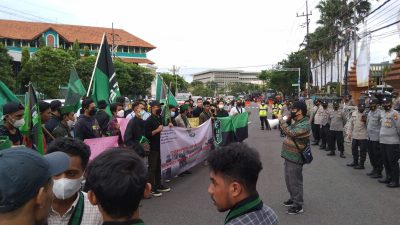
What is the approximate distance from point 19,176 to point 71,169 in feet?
4.38

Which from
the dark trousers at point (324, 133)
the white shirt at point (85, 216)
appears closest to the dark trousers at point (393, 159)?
the dark trousers at point (324, 133)

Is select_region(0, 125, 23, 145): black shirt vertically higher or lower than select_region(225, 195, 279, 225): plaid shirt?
higher

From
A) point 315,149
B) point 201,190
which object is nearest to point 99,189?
point 201,190

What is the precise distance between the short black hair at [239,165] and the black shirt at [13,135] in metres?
3.34

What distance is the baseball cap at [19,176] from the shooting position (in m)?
1.37

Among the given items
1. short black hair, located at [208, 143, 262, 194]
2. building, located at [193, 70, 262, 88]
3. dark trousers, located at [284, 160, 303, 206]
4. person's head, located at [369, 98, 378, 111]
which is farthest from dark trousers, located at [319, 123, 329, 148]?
building, located at [193, 70, 262, 88]

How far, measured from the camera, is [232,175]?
83.5 inches

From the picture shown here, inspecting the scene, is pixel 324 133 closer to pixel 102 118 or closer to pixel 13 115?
pixel 102 118

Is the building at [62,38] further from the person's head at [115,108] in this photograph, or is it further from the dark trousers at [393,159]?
the dark trousers at [393,159]

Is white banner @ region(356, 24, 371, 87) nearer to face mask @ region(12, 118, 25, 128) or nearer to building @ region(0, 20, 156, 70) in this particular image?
face mask @ region(12, 118, 25, 128)

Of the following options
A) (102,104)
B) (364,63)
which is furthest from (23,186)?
(364,63)

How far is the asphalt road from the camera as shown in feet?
18.5

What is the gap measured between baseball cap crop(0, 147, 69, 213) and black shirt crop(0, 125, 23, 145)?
350 centimetres

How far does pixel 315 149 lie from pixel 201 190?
23.1 ft
